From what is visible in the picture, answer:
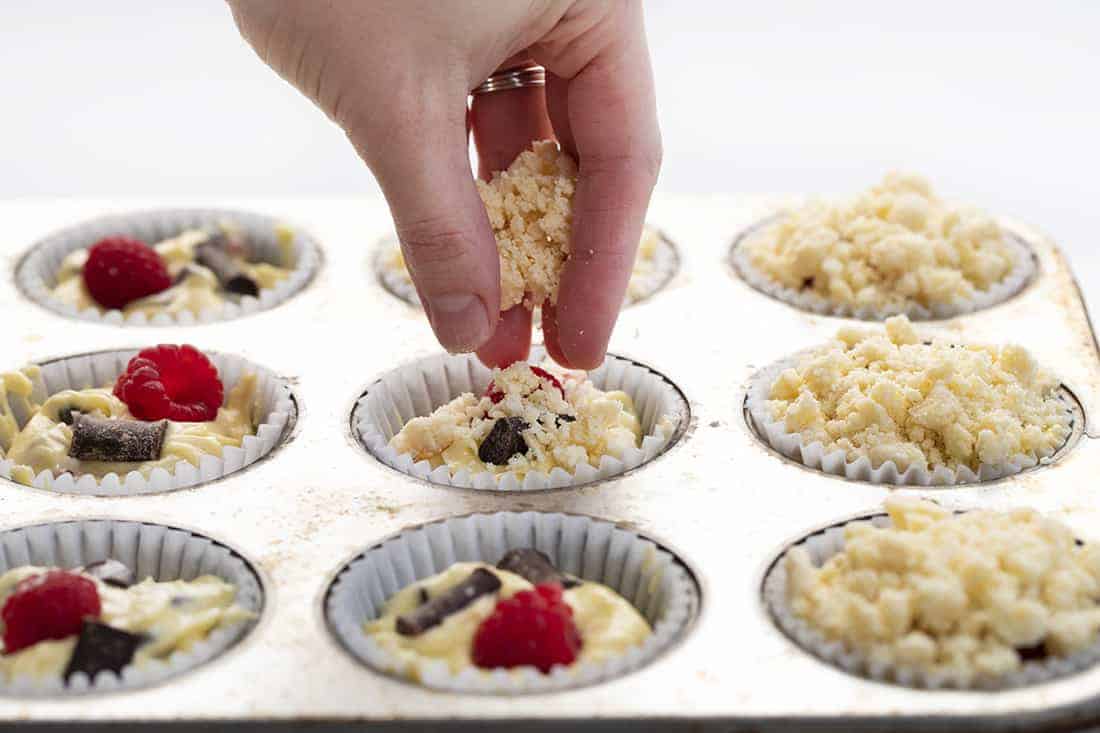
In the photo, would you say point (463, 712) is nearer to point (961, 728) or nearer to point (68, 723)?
point (68, 723)

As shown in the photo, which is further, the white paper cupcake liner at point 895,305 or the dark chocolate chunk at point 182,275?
the dark chocolate chunk at point 182,275

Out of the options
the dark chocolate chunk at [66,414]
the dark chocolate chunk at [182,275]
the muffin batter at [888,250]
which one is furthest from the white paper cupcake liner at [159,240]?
the muffin batter at [888,250]

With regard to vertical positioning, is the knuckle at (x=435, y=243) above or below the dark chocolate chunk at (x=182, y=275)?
above

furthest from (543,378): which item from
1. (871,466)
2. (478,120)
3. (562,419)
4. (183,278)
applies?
(183,278)

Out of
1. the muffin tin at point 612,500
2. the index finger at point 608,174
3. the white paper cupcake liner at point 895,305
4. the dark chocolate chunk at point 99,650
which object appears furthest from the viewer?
the white paper cupcake liner at point 895,305

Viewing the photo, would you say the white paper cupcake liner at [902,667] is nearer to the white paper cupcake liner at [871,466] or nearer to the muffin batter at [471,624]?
the muffin batter at [471,624]

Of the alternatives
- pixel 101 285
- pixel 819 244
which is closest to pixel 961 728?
pixel 819 244

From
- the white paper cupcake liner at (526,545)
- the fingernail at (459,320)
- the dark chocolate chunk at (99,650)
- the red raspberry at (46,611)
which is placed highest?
the fingernail at (459,320)
